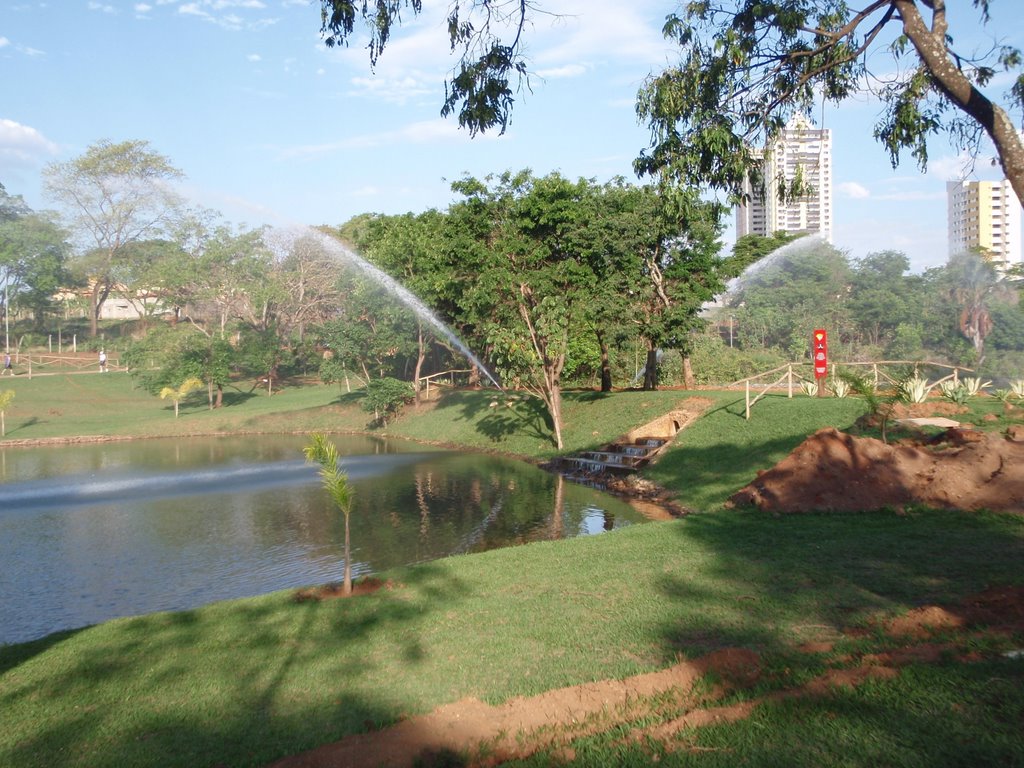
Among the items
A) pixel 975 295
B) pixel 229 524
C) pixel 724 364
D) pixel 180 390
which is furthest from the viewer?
pixel 180 390

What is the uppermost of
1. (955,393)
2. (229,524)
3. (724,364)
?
(724,364)

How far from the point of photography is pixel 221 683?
813cm

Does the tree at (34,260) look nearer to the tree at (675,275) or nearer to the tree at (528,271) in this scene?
the tree at (528,271)

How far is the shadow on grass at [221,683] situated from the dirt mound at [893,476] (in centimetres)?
813

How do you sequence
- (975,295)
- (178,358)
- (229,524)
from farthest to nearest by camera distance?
(178,358), (975,295), (229,524)

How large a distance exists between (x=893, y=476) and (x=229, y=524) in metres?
16.0

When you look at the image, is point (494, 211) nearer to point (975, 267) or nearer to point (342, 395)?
point (342, 395)

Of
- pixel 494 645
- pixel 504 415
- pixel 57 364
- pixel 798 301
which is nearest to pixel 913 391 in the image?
pixel 494 645

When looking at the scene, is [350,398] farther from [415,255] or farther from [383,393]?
[415,255]

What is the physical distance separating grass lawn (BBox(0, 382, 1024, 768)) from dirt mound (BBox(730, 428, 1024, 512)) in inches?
27.4

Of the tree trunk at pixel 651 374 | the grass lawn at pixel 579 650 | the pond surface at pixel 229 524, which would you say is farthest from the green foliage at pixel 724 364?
the grass lawn at pixel 579 650

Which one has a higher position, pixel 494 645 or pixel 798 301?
pixel 798 301

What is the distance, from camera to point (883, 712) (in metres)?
5.65

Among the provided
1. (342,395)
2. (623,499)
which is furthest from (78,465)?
(623,499)
